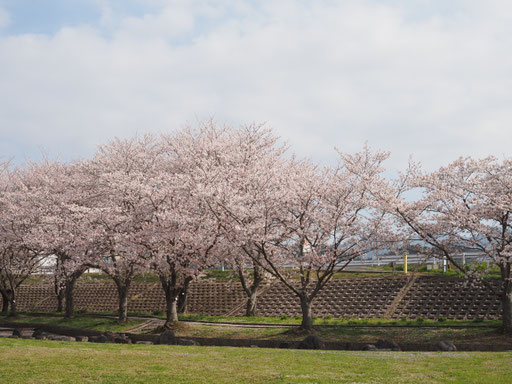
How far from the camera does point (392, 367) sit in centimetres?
1291

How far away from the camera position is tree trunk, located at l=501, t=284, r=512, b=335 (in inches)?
801

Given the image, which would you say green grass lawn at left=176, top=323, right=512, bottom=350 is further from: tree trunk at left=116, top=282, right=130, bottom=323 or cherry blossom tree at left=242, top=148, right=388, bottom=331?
tree trunk at left=116, top=282, right=130, bottom=323

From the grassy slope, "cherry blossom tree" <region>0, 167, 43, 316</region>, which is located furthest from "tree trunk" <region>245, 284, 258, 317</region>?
"cherry blossom tree" <region>0, 167, 43, 316</region>

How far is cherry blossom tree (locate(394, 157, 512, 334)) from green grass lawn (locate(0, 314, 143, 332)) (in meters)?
15.5

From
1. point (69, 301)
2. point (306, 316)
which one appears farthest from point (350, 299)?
point (69, 301)

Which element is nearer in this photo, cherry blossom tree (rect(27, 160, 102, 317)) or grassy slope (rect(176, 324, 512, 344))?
grassy slope (rect(176, 324, 512, 344))

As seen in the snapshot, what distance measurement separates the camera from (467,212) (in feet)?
70.0

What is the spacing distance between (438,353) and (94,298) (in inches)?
1264

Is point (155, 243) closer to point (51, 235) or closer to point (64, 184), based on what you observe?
point (51, 235)

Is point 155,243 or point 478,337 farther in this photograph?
point 155,243

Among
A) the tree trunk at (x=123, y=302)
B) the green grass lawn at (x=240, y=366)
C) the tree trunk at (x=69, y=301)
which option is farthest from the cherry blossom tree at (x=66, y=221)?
the green grass lawn at (x=240, y=366)

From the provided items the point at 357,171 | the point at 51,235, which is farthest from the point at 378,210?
the point at 51,235

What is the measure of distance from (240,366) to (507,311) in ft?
41.0

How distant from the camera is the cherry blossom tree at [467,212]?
20859mm
